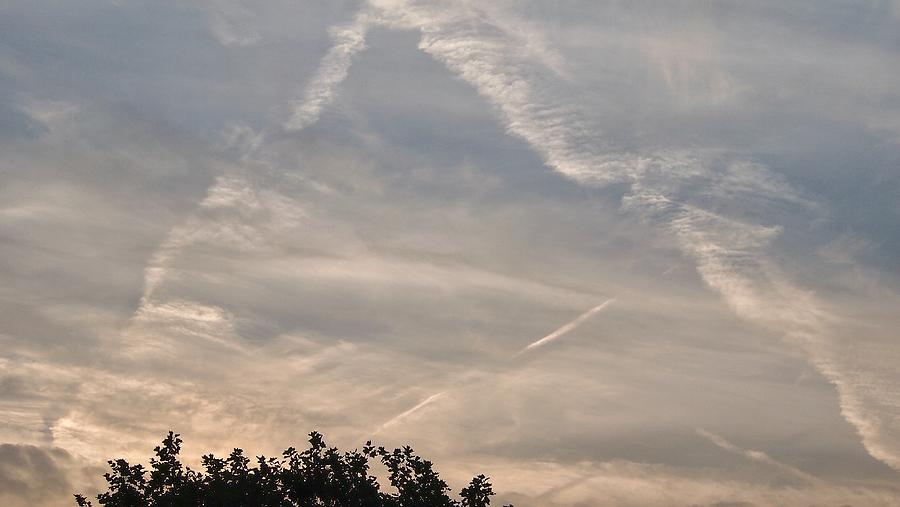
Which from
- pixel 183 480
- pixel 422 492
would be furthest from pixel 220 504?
pixel 422 492

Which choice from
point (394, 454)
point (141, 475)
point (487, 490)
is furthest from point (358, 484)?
point (141, 475)

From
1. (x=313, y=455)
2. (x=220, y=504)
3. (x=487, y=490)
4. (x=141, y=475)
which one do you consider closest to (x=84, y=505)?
(x=141, y=475)

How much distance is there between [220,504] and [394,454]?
30.3 feet

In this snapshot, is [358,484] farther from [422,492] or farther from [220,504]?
[220,504]

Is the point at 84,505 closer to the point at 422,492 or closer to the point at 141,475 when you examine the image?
the point at 141,475

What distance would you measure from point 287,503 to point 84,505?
10.7 meters

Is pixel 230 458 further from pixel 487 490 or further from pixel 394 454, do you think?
pixel 487 490

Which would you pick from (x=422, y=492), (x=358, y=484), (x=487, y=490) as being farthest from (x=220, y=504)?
(x=487, y=490)

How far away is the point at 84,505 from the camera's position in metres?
52.8

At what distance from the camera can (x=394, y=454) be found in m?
53.0

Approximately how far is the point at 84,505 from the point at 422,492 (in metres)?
17.8

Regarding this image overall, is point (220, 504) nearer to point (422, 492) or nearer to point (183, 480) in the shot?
point (183, 480)

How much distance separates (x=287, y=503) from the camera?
52.8 metres

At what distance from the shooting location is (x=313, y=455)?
53094 millimetres
